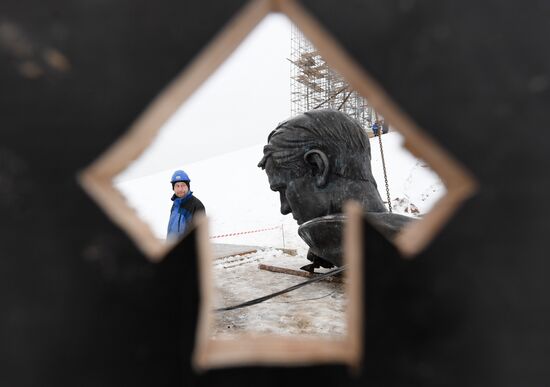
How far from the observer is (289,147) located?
2.54 metres

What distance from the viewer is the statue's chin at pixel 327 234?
225 centimetres

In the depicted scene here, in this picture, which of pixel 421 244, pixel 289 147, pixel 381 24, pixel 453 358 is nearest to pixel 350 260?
pixel 421 244

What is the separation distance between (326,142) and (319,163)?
18 cm

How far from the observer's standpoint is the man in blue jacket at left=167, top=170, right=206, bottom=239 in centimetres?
302

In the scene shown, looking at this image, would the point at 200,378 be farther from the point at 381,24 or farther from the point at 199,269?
the point at 381,24

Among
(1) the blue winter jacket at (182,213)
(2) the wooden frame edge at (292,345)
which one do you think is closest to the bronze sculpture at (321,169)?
(1) the blue winter jacket at (182,213)

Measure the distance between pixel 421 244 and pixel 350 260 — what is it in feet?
0.38

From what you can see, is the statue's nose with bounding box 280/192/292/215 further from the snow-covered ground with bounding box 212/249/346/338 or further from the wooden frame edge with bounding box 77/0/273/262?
the wooden frame edge with bounding box 77/0/273/262

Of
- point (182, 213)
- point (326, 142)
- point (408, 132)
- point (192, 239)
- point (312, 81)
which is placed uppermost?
point (312, 81)

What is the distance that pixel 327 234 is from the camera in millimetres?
2299

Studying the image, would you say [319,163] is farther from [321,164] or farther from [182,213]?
A: [182,213]

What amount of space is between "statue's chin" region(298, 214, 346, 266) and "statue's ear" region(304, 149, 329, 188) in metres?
0.28

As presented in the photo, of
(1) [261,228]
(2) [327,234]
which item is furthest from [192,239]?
(1) [261,228]

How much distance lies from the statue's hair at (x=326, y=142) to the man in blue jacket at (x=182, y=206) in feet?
3.05
